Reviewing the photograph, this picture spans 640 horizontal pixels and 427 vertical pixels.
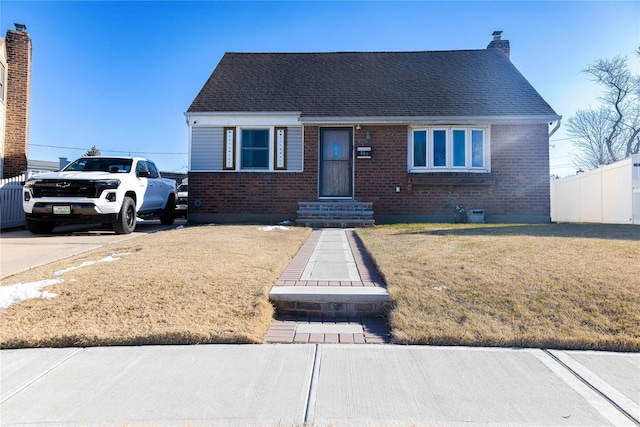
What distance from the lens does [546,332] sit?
3150 millimetres

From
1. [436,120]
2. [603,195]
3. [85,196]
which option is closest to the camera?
[85,196]

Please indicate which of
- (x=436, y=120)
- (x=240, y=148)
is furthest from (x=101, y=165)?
(x=436, y=120)

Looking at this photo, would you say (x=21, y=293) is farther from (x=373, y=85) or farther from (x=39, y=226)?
(x=373, y=85)

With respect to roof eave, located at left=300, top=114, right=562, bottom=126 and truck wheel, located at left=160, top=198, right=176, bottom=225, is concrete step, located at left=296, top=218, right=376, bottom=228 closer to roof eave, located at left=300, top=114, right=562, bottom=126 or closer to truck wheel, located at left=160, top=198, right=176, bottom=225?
roof eave, located at left=300, top=114, right=562, bottom=126

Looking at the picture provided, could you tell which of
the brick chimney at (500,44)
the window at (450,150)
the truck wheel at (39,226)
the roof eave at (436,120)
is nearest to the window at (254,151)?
the roof eave at (436,120)

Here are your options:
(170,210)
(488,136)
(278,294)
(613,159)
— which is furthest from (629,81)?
(278,294)

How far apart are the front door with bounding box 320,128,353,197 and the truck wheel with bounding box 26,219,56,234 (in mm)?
7159

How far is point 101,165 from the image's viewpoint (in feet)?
31.9

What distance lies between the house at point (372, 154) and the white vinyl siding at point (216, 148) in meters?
0.03

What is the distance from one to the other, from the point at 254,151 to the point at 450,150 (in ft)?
19.5

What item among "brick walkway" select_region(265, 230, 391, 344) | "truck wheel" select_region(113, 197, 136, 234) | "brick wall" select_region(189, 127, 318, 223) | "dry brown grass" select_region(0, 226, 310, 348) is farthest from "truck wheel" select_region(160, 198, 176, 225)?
"brick walkway" select_region(265, 230, 391, 344)

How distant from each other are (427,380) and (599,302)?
214 cm

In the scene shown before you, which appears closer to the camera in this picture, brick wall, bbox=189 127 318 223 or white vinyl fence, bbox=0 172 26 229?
white vinyl fence, bbox=0 172 26 229

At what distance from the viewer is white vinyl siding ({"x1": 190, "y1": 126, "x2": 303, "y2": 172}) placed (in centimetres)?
1183
